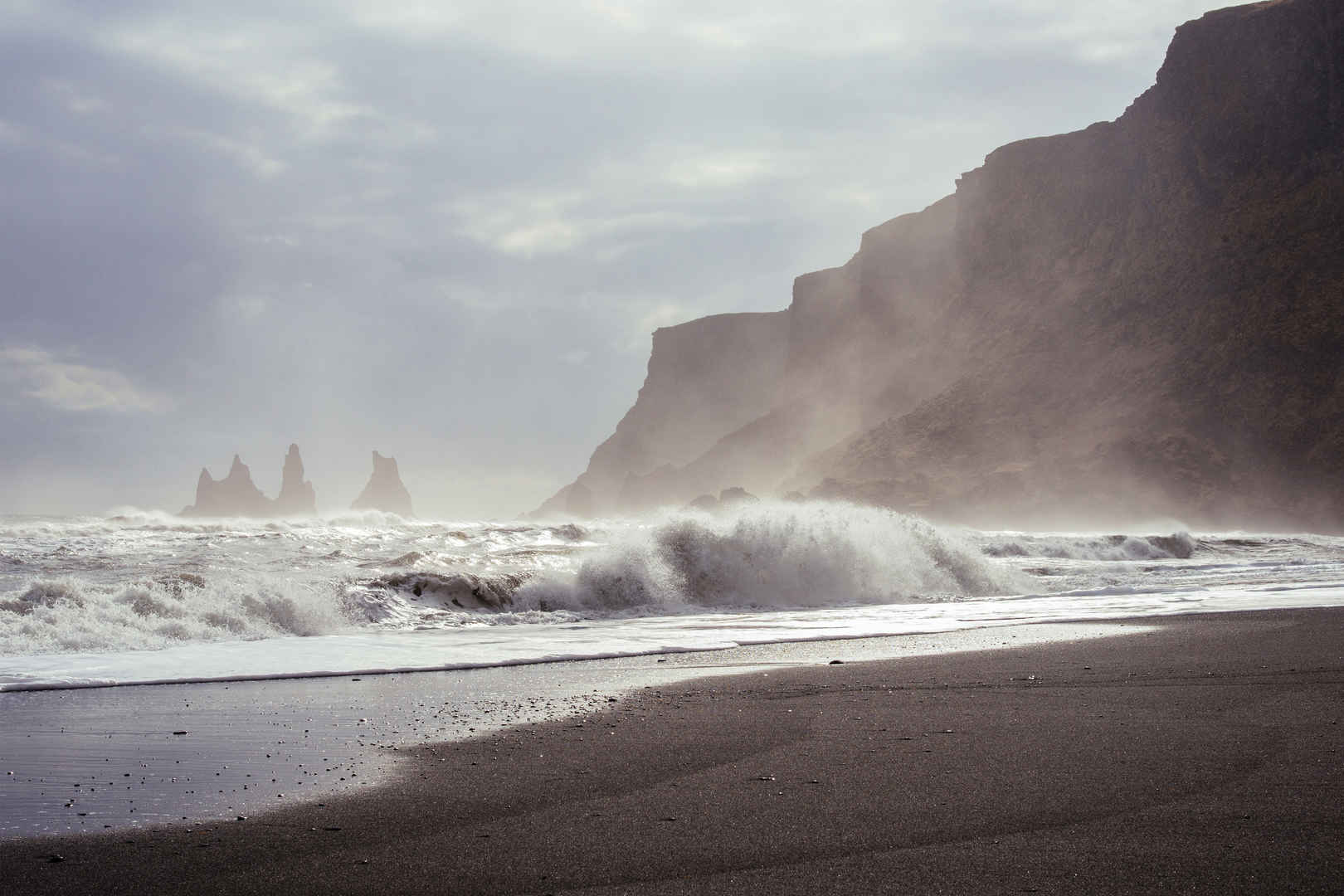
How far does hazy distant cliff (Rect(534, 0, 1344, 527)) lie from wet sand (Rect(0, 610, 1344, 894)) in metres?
57.4

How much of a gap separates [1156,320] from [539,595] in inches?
2208

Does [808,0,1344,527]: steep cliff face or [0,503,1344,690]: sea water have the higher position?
[808,0,1344,527]: steep cliff face

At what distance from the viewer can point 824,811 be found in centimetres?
385

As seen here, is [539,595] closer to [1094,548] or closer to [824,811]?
[824,811]

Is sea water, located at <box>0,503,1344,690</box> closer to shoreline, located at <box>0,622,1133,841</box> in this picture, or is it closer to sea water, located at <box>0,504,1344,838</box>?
sea water, located at <box>0,504,1344,838</box>

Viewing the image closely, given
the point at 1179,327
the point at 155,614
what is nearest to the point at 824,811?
the point at 155,614

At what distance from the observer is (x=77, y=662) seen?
9.20 meters

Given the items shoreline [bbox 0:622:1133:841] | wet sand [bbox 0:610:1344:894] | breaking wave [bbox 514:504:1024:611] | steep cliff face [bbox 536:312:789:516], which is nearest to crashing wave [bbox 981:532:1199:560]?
breaking wave [bbox 514:504:1024:611]

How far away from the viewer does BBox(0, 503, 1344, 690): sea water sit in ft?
34.1

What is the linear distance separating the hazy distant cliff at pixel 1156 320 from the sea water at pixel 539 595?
110ft

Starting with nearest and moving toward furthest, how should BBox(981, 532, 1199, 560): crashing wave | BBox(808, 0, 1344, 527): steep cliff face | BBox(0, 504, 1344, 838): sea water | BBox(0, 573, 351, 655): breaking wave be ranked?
BBox(0, 504, 1344, 838): sea water → BBox(0, 573, 351, 655): breaking wave → BBox(981, 532, 1199, 560): crashing wave → BBox(808, 0, 1344, 527): steep cliff face

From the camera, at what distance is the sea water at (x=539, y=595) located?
1039cm

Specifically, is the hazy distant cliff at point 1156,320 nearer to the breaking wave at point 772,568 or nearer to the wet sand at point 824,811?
the breaking wave at point 772,568

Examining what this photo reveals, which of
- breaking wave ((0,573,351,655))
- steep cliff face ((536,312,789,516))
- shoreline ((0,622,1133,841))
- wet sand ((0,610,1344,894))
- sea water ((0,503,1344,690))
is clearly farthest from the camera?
steep cliff face ((536,312,789,516))
